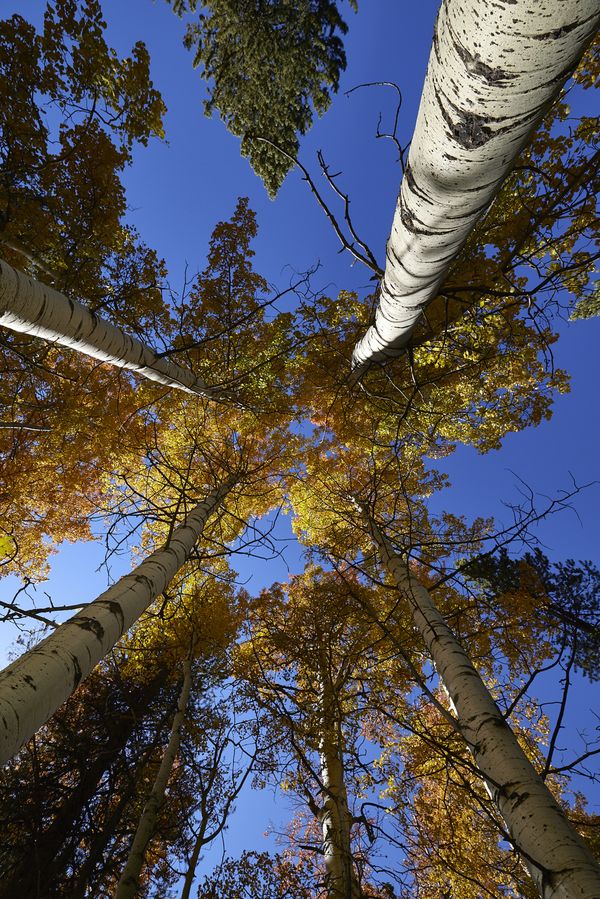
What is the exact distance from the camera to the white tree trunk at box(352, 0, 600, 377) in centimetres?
90

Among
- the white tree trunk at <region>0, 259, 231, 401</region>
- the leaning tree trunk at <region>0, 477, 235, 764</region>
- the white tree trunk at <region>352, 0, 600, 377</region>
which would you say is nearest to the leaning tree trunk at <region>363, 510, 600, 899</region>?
the leaning tree trunk at <region>0, 477, 235, 764</region>

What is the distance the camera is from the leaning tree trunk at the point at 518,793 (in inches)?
48.7

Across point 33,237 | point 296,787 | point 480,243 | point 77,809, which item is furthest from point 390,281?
point 77,809

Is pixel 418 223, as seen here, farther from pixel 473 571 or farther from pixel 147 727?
pixel 473 571

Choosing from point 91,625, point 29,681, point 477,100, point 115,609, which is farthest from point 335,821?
point 477,100

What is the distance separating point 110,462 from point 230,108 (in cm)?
778

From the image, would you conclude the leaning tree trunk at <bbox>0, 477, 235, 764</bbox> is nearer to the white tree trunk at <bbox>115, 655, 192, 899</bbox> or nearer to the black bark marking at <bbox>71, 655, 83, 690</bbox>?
the black bark marking at <bbox>71, 655, 83, 690</bbox>

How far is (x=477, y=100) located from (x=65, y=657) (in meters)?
2.62

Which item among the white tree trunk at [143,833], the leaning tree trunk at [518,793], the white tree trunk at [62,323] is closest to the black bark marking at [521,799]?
the leaning tree trunk at [518,793]

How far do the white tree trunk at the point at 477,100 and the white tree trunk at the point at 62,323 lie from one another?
92.3 inches

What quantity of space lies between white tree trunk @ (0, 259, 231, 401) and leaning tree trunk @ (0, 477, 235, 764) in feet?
6.11

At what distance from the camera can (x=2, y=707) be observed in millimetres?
1261

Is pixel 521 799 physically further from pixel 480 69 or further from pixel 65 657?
pixel 480 69

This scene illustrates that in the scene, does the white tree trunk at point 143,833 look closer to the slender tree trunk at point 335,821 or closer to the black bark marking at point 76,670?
the slender tree trunk at point 335,821
